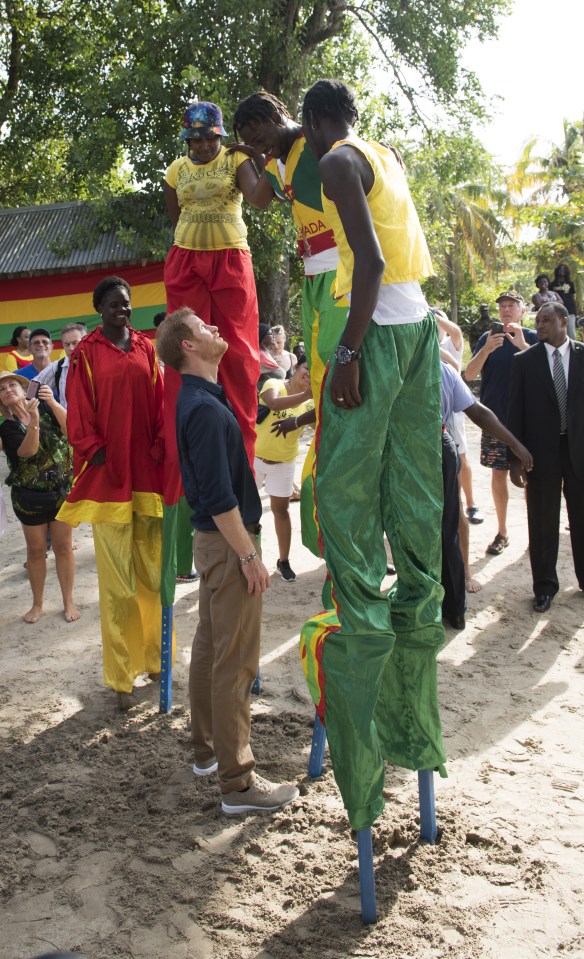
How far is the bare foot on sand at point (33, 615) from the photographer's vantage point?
585 cm

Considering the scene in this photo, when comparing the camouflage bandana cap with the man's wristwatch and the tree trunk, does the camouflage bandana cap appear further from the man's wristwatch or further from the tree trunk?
the tree trunk

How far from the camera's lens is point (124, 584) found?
4363mm

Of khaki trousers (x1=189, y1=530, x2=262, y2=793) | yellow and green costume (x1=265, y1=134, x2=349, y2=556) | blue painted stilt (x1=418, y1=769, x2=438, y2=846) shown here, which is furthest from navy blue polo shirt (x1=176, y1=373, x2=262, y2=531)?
blue painted stilt (x1=418, y1=769, x2=438, y2=846)

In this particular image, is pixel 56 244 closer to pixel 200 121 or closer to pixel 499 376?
pixel 499 376

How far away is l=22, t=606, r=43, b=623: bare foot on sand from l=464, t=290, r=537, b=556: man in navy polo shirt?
3630mm

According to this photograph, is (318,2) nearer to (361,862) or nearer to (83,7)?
(83,7)

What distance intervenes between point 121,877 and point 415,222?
2486 millimetres

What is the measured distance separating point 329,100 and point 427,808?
2.44m

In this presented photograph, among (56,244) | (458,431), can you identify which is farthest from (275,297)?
(458,431)

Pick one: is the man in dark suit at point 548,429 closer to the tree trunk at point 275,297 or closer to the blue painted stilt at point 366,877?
the blue painted stilt at point 366,877

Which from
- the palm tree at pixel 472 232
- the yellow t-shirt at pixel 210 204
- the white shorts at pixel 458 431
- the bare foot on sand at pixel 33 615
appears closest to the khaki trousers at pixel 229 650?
the yellow t-shirt at pixel 210 204

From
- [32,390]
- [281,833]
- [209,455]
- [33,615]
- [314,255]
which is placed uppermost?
[314,255]

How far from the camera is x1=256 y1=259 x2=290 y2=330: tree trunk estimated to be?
1443cm

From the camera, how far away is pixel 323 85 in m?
2.64
